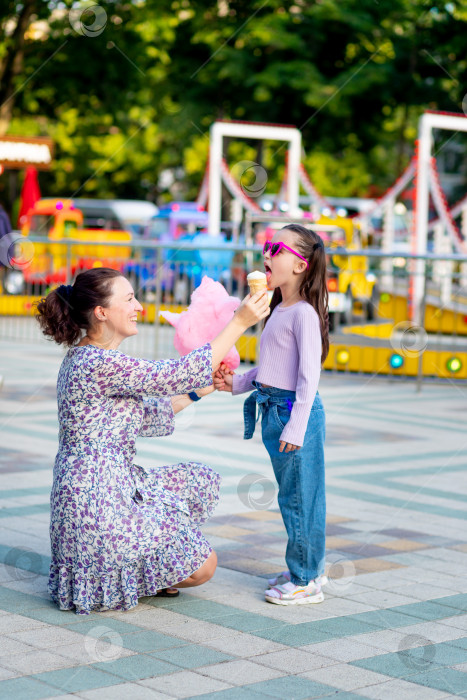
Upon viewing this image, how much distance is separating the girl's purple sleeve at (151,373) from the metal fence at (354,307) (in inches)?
282

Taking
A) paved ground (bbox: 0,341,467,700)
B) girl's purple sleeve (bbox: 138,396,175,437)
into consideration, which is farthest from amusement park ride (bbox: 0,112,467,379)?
girl's purple sleeve (bbox: 138,396,175,437)

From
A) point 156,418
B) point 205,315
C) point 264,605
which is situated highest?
point 205,315

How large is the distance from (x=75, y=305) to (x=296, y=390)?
92cm

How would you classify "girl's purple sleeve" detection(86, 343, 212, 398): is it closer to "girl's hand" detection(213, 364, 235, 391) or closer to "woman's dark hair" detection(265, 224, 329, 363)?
"girl's hand" detection(213, 364, 235, 391)

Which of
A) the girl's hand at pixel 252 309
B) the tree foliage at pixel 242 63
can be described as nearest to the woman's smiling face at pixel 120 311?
the girl's hand at pixel 252 309

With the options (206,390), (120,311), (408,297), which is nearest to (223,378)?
(206,390)

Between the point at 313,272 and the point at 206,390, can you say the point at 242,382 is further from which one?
the point at 313,272

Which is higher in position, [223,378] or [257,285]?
[257,285]

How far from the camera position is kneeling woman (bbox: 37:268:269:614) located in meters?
4.12

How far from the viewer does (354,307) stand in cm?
1446

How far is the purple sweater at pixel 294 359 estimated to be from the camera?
423 cm

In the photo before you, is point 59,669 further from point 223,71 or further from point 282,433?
point 223,71

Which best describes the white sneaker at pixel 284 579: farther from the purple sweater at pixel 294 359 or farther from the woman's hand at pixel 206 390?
the woman's hand at pixel 206 390

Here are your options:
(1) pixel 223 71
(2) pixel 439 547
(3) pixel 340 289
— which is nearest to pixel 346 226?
(3) pixel 340 289
